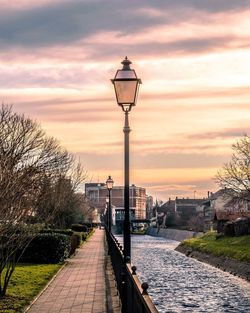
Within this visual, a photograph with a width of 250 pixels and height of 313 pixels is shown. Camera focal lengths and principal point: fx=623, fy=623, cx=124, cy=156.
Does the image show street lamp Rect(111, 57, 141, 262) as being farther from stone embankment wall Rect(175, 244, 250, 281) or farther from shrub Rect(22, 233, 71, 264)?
stone embankment wall Rect(175, 244, 250, 281)

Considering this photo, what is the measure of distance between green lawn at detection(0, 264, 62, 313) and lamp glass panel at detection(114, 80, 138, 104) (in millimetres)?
5369

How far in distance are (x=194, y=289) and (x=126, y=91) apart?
69.8ft

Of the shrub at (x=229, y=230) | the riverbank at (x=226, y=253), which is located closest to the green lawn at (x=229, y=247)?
the riverbank at (x=226, y=253)

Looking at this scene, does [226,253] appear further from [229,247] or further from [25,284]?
[25,284]

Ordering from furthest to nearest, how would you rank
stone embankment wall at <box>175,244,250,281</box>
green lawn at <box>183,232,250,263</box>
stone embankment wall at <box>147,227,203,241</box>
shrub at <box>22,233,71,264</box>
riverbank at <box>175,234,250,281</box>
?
1. stone embankment wall at <box>147,227,203,241</box>
2. green lawn at <box>183,232,250,263</box>
3. riverbank at <box>175,234,250,281</box>
4. stone embankment wall at <box>175,244,250,281</box>
5. shrub at <box>22,233,71,264</box>

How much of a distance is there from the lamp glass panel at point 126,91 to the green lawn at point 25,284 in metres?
5.37

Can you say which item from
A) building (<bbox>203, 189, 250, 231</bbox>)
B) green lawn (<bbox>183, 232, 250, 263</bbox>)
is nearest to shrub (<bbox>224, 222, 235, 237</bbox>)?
green lawn (<bbox>183, 232, 250, 263</bbox>)

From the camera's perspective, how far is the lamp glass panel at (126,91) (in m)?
11.5

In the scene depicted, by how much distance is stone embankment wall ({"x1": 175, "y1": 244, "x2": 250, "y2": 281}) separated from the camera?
4104 centimetres

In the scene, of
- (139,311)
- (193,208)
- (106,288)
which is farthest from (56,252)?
(193,208)

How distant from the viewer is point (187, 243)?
2768 inches

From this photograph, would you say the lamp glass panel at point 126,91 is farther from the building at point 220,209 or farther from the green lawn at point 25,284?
the building at point 220,209

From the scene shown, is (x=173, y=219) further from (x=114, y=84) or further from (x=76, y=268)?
(x=114, y=84)

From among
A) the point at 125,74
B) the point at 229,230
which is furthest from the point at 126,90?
the point at 229,230
